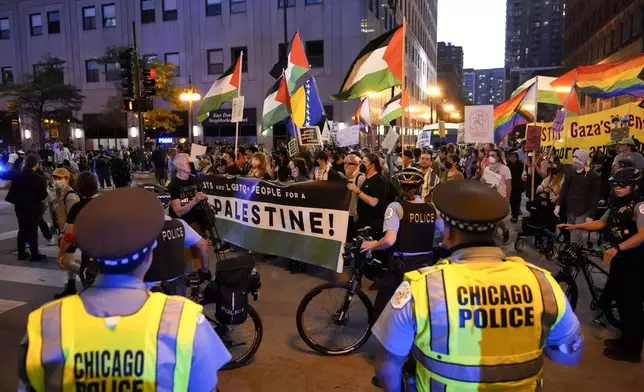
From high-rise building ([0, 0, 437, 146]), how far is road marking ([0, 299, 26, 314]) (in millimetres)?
26425

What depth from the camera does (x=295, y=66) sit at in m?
11.1

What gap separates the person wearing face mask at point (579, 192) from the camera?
887cm

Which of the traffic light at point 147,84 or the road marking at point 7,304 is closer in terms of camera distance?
the road marking at point 7,304

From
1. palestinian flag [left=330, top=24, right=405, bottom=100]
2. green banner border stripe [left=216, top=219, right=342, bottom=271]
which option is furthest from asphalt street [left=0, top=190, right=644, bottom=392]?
palestinian flag [left=330, top=24, right=405, bottom=100]

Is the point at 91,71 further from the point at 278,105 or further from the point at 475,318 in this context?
the point at 475,318

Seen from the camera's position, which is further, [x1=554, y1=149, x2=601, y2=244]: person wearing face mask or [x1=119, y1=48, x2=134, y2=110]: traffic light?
[x1=119, y1=48, x2=134, y2=110]: traffic light

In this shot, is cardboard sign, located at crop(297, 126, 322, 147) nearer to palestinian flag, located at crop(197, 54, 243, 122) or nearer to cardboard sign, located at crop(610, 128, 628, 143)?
palestinian flag, located at crop(197, 54, 243, 122)

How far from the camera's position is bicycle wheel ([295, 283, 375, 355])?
4.94 m

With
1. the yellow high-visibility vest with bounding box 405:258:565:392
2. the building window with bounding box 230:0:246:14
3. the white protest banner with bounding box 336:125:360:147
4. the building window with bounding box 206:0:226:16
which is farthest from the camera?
the building window with bounding box 206:0:226:16

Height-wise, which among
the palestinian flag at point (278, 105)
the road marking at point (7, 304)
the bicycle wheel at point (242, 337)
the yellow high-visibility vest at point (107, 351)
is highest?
A: the palestinian flag at point (278, 105)

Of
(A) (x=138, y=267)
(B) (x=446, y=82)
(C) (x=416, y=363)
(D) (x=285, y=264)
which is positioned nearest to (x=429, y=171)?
(D) (x=285, y=264)

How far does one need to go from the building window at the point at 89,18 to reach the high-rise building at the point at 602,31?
40.4 metres

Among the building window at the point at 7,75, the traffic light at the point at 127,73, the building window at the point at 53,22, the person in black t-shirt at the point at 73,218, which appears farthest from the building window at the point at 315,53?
the person in black t-shirt at the point at 73,218

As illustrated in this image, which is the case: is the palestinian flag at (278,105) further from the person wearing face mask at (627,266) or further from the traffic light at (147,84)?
the traffic light at (147,84)
